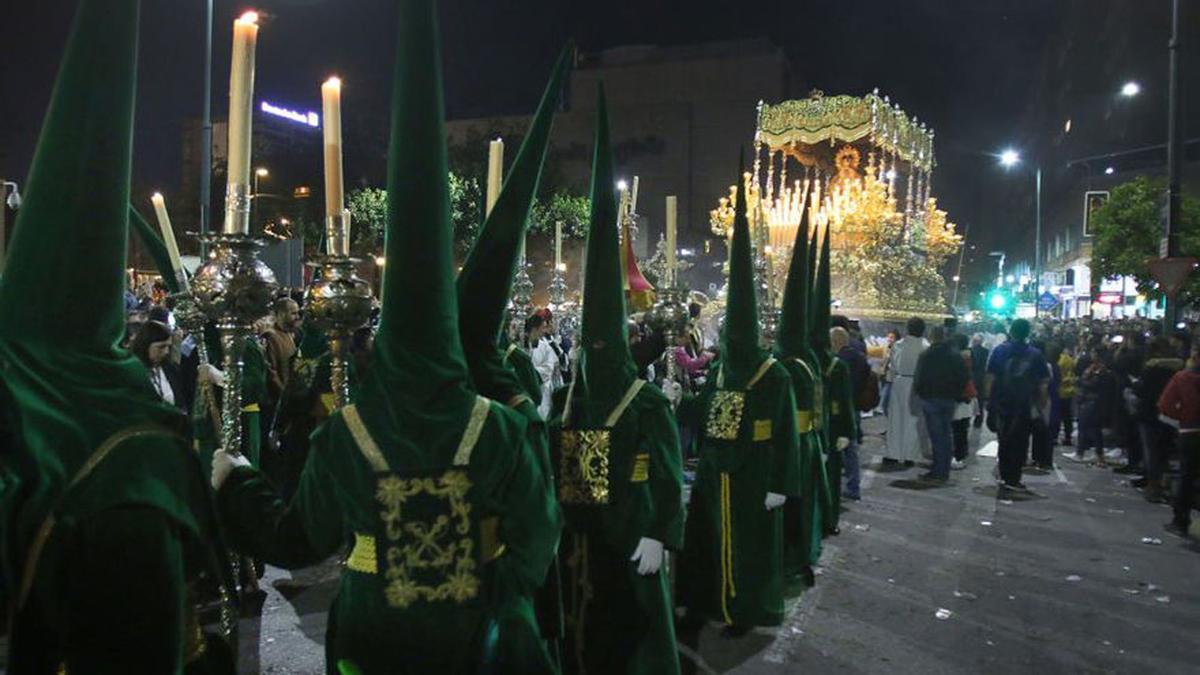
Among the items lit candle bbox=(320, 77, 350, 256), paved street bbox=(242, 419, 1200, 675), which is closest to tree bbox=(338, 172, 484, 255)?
paved street bbox=(242, 419, 1200, 675)

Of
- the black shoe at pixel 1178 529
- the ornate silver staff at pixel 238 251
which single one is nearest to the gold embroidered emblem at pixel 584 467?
the ornate silver staff at pixel 238 251

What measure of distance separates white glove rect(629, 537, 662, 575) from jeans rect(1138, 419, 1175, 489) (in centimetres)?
936

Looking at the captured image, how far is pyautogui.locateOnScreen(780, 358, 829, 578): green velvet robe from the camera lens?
7.26m

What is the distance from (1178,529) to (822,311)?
458 cm

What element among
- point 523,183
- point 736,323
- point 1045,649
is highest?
point 523,183

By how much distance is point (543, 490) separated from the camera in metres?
2.97

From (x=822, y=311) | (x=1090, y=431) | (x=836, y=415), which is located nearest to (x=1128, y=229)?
(x=1090, y=431)

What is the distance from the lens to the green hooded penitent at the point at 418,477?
2.62m

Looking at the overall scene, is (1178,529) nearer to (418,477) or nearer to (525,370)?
(525,370)

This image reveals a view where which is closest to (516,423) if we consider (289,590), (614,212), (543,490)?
(543,490)

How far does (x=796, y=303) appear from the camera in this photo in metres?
7.46

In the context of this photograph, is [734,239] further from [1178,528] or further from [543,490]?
[1178,528]

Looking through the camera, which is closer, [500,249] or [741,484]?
[500,249]

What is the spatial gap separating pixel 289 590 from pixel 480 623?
4.88 metres
